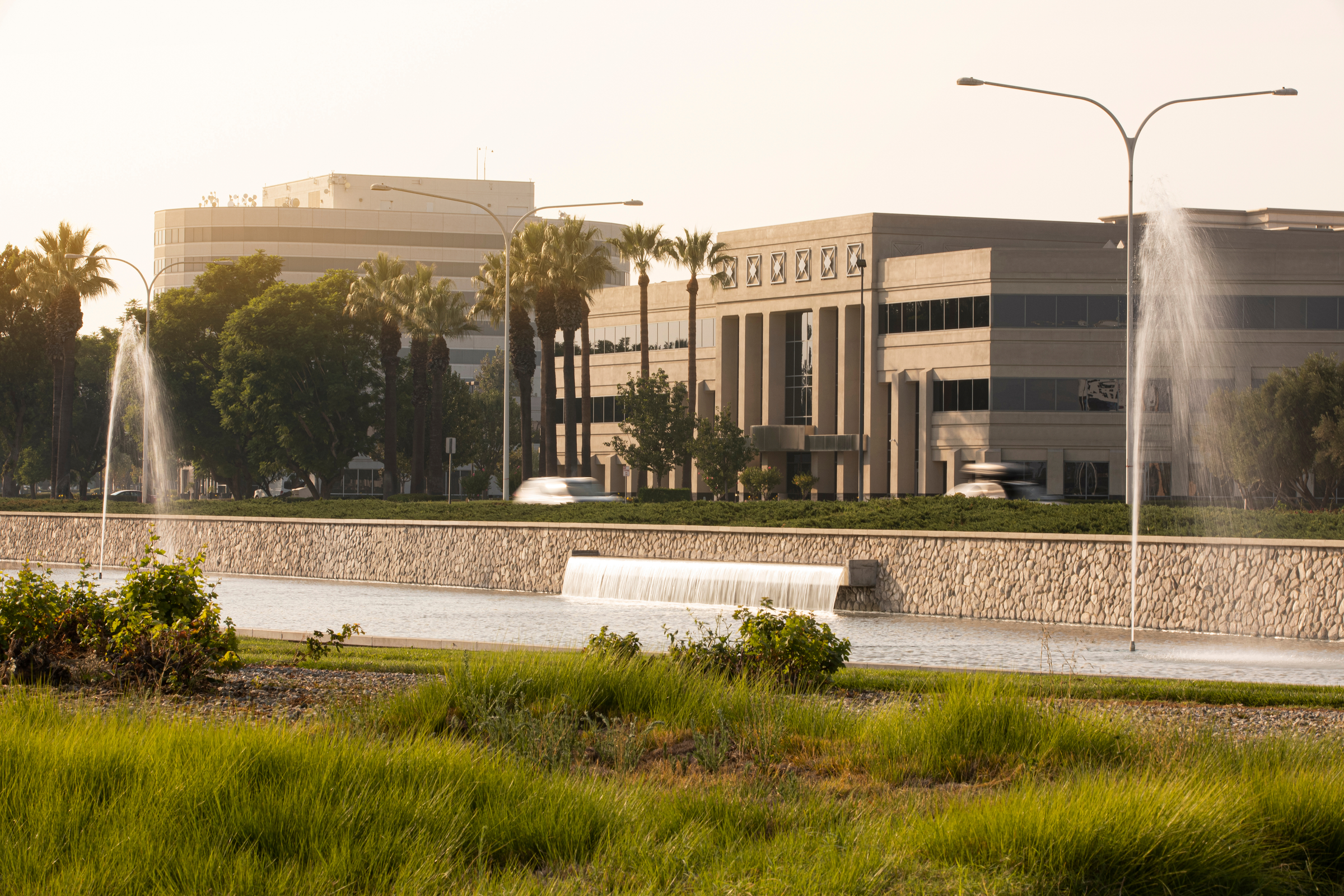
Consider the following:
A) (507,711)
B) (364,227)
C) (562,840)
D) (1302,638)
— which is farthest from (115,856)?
(364,227)

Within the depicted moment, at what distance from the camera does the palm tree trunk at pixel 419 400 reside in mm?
62156

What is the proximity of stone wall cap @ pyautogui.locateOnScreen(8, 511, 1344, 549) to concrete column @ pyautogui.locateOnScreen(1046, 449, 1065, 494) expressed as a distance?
3731cm

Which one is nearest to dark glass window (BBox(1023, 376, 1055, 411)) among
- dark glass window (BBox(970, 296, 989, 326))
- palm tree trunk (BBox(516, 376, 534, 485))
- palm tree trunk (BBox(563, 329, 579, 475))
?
dark glass window (BBox(970, 296, 989, 326))

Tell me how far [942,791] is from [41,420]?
7720 centimetres

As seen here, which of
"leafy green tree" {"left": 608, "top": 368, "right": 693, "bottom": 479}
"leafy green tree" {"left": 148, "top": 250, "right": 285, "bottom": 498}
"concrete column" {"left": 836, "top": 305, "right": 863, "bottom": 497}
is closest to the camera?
"leafy green tree" {"left": 148, "top": 250, "right": 285, "bottom": 498}

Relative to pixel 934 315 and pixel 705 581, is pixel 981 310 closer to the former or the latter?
pixel 934 315

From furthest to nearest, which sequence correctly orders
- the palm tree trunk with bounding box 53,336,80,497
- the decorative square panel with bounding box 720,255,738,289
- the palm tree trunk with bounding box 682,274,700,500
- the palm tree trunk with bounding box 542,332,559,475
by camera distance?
the decorative square panel with bounding box 720,255,738,289
the palm tree trunk with bounding box 682,274,700,500
the palm tree trunk with bounding box 542,332,559,475
the palm tree trunk with bounding box 53,336,80,497

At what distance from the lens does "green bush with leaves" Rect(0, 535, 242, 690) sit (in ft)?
34.2

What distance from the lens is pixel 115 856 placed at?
5.66 meters

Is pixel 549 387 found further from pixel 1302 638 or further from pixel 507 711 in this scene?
pixel 507 711

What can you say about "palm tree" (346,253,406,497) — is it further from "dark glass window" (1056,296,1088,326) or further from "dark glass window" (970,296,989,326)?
"dark glass window" (1056,296,1088,326)

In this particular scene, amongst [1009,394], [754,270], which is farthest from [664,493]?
[754,270]

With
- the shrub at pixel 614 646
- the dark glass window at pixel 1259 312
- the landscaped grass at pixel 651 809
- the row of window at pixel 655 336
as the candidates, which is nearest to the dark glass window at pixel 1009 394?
the dark glass window at pixel 1259 312

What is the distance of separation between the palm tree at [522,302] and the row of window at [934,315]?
18223 millimetres
